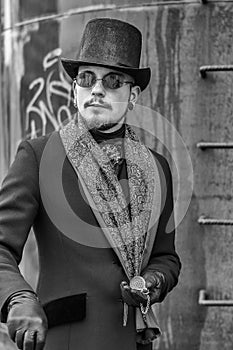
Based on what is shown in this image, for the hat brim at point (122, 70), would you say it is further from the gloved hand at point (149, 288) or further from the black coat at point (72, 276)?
the gloved hand at point (149, 288)

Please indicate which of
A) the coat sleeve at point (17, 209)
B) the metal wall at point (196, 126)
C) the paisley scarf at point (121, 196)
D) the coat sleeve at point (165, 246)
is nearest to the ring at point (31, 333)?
the coat sleeve at point (17, 209)

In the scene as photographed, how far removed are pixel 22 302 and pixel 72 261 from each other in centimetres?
40

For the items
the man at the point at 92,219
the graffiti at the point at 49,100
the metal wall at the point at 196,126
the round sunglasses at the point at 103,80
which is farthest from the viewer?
the graffiti at the point at 49,100

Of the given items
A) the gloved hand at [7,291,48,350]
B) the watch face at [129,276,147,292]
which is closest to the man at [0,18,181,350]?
the watch face at [129,276,147,292]

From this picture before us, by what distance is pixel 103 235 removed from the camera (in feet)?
11.8

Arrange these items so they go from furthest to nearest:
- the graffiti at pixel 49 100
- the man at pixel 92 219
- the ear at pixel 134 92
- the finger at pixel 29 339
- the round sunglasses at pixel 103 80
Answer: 1. the graffiti at pixel 49 100
2. the ear at pixel 134 92
3. the round sunglasses at pixel 103 80
4. the man at pixel 92 219
5. the finger at pixel 29 339

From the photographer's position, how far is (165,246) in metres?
3.81

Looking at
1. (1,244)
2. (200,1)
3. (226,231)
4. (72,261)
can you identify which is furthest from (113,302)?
(200,1)

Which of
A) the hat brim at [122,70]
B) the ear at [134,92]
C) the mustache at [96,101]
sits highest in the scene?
the hat brim at [122,70]

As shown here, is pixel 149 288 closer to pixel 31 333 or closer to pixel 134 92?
pixel 31 333

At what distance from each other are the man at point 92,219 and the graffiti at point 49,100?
1381 millimetres

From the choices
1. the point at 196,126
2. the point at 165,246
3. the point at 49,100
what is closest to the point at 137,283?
the point at 165,246

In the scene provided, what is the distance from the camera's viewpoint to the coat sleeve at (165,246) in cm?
369

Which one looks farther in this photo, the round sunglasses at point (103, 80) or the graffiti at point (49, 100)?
the graffiti at point (49, 100)
